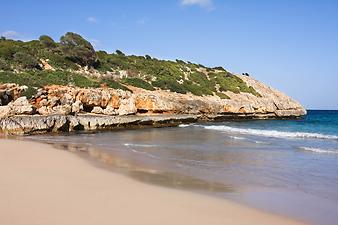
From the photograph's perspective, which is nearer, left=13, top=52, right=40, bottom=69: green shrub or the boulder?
the boulder

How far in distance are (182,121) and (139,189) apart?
27.4 m

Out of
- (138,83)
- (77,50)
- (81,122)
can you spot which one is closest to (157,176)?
(81,122)

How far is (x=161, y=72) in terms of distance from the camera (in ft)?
167

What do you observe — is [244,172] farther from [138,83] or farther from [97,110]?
[138,83]

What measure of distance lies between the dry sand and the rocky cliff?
46.3ft

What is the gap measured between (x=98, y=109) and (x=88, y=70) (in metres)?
14.3

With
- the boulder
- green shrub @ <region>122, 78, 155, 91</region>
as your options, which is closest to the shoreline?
the boulder

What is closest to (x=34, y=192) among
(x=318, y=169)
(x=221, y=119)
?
(x=318, y=169)

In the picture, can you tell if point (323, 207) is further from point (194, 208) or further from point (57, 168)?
point (57, 168)

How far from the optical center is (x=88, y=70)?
43875mm

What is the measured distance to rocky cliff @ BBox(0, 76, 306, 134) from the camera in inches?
946

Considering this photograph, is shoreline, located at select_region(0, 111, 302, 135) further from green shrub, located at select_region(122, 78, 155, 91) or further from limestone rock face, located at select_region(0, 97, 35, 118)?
green shrub, located at select_region(122, 78, 155, 91)

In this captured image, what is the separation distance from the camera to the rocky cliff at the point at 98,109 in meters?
24.0

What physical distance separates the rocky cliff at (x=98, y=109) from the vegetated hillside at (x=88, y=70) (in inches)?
60.9
